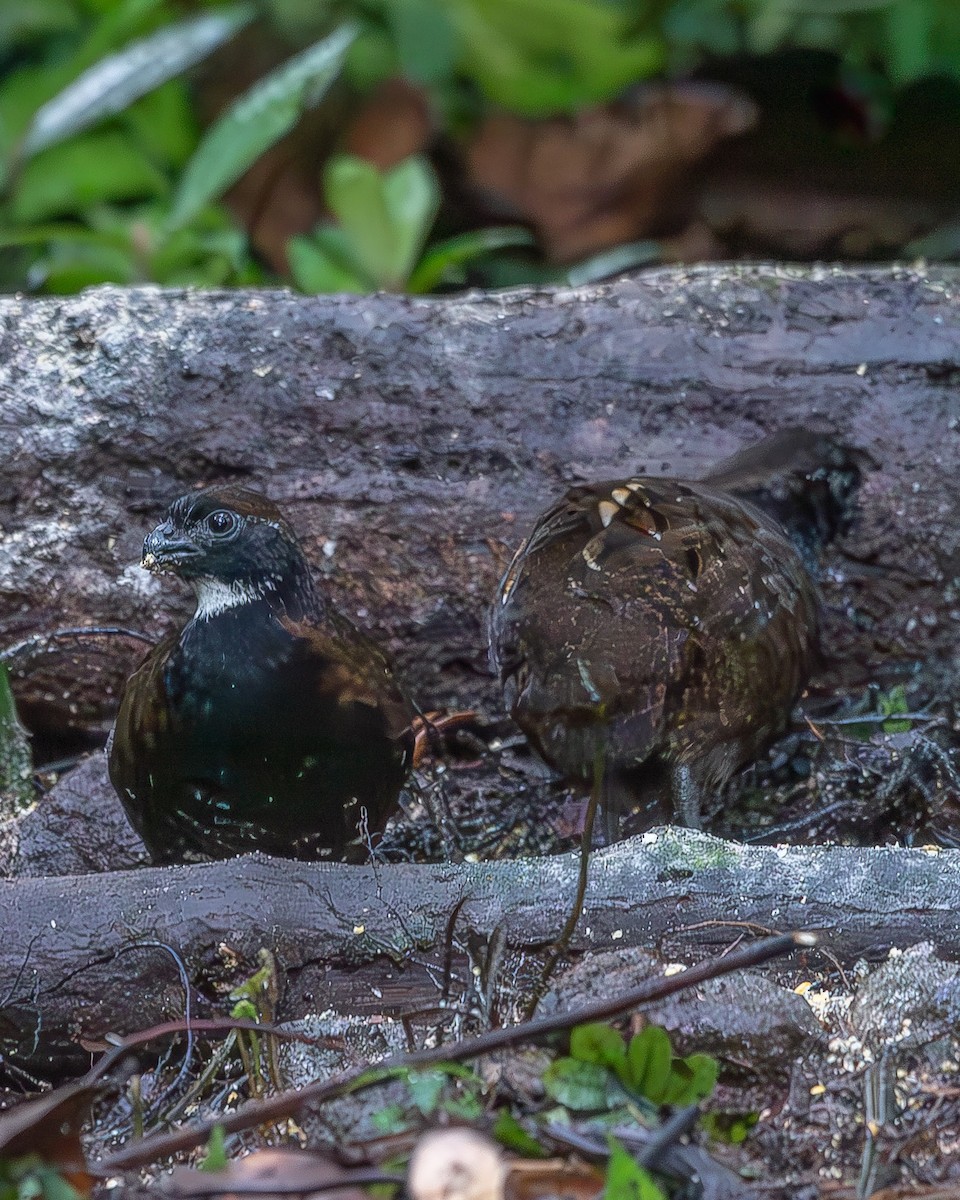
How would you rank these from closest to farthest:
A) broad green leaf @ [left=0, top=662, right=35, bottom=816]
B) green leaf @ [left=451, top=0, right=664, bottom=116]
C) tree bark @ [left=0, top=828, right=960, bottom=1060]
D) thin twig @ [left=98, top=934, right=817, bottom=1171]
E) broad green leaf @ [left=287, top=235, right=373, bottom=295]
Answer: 1. thin twig @ [left=98, top=934, right=817, bottom=1171]
2. tree bark @ [left=0, top=828, right=960, bottom=1060]
3. broad green leaf @ [left=0, top=662, right=35, bottom=816]
4. broad green leaf @ [left=287, top=235, right=373, bottom=295]
5. green leaf @ [left=451, top=0, right=664, bottom=116]

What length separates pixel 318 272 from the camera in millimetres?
4883

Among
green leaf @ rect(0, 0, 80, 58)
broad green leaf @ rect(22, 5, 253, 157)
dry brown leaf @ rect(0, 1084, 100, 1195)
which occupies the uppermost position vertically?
green leaf @ rect(0, 0, 80, 58)

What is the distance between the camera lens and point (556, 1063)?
159 centimetres

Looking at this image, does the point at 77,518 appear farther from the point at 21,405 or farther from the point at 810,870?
the point at 810,870

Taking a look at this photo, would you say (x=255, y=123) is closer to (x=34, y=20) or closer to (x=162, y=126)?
(x=162, y=126)

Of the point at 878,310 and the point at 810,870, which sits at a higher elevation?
the point at 878,310

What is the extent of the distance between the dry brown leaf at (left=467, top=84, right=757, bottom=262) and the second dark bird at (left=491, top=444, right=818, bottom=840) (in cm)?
315

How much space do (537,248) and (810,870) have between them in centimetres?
409

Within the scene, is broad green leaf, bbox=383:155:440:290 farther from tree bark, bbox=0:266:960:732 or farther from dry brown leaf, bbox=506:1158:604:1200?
dry brown leaf, bbox=506:1158:604:1200

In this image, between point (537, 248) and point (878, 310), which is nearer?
point (878, 310)

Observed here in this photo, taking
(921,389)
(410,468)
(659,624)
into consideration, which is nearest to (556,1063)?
(659,624)

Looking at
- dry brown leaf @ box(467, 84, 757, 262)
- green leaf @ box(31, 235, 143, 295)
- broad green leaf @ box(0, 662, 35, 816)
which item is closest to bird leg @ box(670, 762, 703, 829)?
broad green leaf @ box(0, 662, 35, 816)

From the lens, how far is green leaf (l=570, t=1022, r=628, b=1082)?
1569 mm

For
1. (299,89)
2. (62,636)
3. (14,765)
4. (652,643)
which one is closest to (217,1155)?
(652,643)
